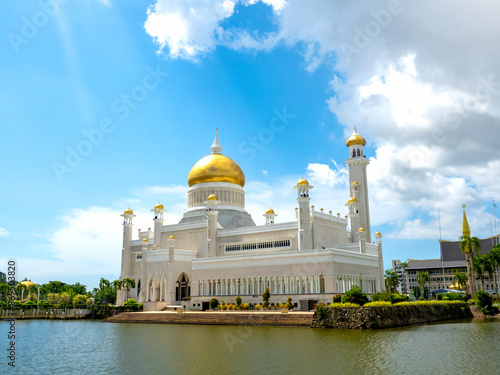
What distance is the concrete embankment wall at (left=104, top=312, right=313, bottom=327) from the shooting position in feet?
119

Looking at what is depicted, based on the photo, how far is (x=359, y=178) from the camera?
57.5 m

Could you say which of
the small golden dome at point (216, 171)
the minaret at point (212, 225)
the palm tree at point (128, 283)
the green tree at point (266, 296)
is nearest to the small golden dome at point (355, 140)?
the small golden dome at point (216, 171)

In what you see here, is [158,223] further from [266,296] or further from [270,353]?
[270,353]

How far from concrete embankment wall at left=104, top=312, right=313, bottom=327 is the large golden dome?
20.3 m

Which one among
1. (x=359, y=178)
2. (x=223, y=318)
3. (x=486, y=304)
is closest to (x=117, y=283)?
(x=223, y=318)

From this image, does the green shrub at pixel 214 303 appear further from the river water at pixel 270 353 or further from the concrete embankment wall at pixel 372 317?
the river water at pixel 270 353

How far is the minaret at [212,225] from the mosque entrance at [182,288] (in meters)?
3.76

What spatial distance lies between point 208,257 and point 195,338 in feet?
77.2

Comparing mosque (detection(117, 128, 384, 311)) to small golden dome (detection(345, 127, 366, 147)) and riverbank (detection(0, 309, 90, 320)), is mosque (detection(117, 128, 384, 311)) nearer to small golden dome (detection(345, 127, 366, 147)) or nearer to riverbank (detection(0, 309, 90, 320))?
small golden dome (detection(345, 127, 366, 147))

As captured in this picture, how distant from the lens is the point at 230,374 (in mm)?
17562

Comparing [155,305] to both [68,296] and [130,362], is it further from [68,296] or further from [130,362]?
[130,362]

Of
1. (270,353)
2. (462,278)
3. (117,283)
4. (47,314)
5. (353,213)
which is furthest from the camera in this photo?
(462,278)

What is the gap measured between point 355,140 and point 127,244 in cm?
3153

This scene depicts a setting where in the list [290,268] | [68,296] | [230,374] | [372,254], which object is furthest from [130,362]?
[68,296]
